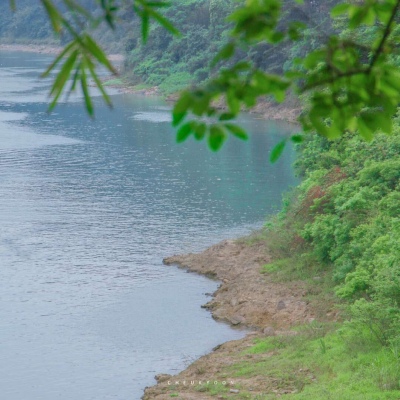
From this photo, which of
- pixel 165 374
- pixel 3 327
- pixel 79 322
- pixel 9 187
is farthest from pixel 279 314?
pixel 9 187

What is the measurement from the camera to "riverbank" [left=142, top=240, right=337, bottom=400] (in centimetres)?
1224

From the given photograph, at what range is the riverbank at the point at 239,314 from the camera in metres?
12.2

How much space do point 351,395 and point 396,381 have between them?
665 millimetres

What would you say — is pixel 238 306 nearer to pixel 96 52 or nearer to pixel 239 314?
pixel 239 314

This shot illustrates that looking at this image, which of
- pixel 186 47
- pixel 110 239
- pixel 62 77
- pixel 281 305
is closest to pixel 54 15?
pixel 62 77

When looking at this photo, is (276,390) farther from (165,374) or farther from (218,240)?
(218,240)

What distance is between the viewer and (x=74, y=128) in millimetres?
39500

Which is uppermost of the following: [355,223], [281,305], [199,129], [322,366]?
[199,129]

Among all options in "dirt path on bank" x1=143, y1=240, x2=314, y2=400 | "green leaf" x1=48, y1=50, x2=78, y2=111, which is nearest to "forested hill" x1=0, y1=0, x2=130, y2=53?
"dirt path on bank" x1=143, y1=240, x2=314, y2=400

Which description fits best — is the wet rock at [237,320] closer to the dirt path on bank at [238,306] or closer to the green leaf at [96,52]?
the dirt path on bank at [238,306]

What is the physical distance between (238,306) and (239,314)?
0.36m

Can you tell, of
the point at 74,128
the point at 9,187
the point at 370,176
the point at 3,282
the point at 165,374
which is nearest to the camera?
the point at 165,374

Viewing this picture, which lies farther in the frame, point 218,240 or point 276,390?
point 218,240

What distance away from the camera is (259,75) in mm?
2498
